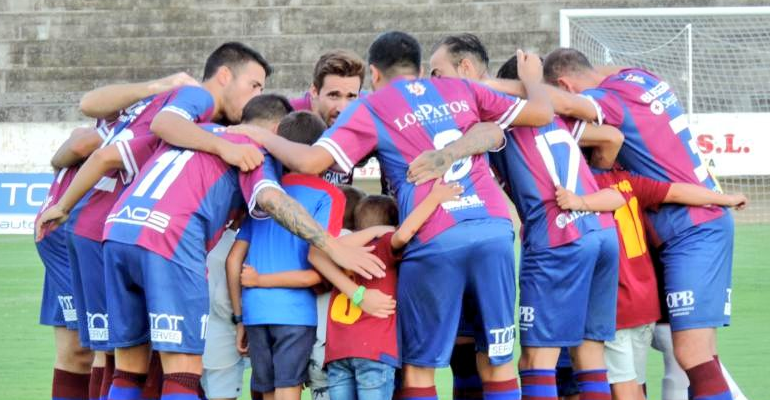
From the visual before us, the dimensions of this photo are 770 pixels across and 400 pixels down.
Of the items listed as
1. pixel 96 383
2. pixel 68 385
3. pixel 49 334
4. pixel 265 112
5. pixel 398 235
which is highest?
pixel 265 112

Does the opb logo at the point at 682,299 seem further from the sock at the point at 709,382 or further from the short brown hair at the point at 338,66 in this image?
the short brown hair at the point at 338,66

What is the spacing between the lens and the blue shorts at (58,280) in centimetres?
624

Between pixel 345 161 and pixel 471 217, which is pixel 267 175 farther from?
pixel 471 217

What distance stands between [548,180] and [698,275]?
94 cm

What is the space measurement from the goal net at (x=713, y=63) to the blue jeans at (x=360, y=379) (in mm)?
9744

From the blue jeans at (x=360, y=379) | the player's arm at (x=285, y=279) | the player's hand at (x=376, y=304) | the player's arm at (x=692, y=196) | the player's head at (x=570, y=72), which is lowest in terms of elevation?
the blue jeans at (x=360, y=379)

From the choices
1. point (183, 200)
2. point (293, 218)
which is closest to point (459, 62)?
point (293, 218)

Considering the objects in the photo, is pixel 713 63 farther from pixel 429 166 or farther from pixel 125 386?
pixel 125 386

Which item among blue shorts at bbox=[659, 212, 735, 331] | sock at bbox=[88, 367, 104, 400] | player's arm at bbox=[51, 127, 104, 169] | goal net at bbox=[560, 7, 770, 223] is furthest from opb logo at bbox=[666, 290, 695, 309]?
goal net at bbox=[560, 7, 770, 223]

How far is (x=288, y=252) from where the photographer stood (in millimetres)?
5449

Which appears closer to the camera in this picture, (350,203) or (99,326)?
(99,326)

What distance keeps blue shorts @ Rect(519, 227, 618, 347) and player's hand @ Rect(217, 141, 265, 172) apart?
1.40 meters

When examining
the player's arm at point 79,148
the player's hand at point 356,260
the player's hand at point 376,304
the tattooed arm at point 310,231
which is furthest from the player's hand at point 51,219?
the player's hand at point 376,304

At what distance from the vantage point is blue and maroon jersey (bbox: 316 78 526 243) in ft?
17.4
